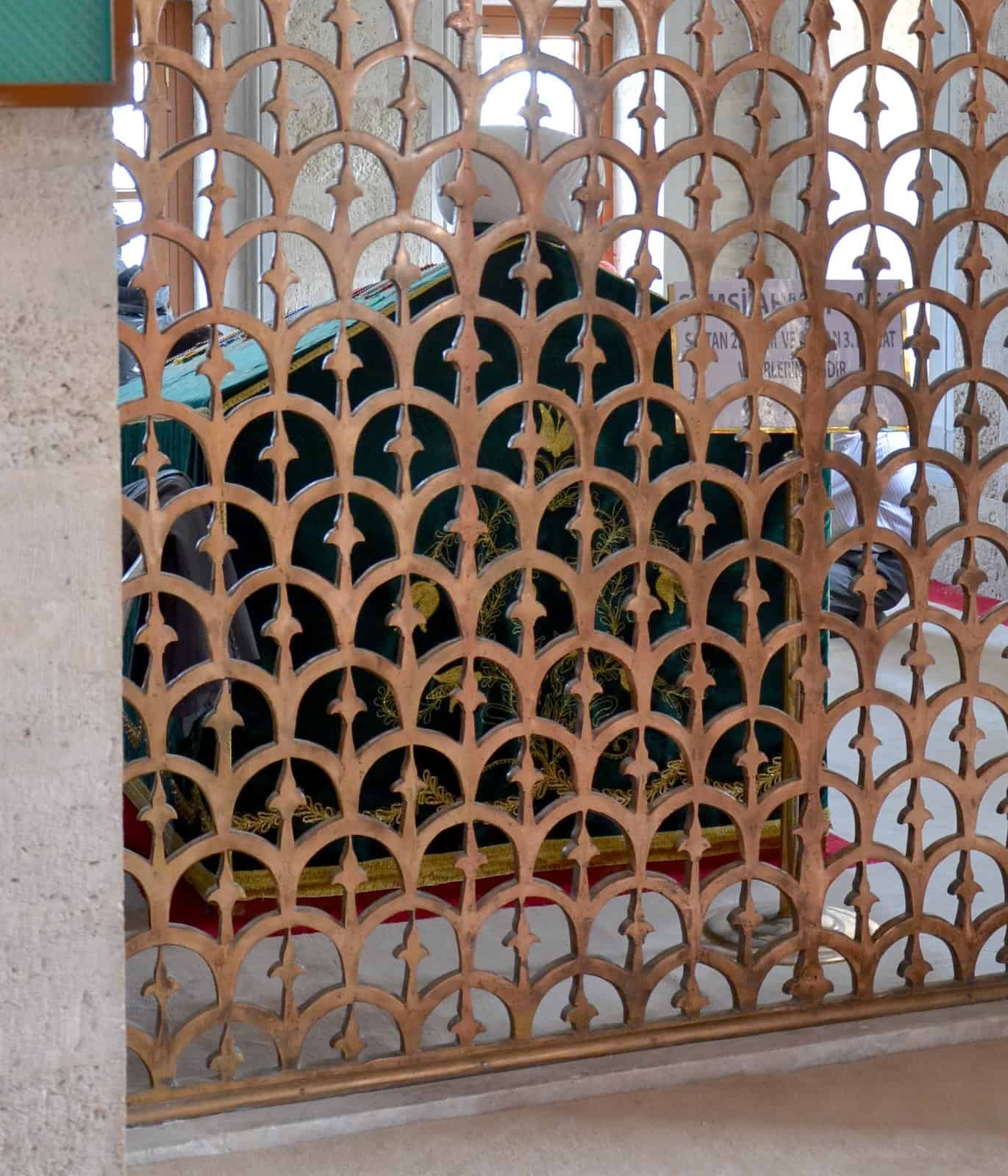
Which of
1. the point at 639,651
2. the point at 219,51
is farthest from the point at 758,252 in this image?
the point at 219,51

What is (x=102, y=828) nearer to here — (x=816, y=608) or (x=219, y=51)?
(x=219, y=51)

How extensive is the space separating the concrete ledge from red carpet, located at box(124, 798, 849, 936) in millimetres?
598

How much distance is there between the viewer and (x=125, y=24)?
1.63 metres

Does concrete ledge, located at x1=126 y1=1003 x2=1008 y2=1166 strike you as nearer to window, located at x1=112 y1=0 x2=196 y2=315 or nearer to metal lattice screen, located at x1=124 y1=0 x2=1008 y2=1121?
metal lattice screen, located at x1=124 y1=0 x2=1008 y2=1121

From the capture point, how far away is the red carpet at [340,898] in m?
3.10

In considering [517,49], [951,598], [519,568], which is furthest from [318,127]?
[519,568]

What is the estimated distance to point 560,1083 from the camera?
2.27 meters

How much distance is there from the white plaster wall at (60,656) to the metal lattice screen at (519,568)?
0.77 feet

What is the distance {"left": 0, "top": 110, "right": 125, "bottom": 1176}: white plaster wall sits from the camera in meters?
1.69

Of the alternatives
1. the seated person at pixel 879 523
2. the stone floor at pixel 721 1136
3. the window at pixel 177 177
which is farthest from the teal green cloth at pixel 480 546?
the window at pixel 177 177

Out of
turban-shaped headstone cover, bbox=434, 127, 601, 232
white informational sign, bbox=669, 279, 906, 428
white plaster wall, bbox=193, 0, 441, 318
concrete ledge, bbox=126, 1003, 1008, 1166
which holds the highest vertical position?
white plaster wall, bbox=193, 0, 441, 318

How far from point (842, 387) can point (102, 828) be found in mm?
1331

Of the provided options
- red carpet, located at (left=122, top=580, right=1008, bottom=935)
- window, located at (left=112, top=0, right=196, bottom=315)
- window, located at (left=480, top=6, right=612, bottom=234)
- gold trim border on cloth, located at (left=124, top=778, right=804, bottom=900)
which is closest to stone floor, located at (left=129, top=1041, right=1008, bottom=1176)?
red carpet, located at (left=122, top=580, right=1008, bottom=935)

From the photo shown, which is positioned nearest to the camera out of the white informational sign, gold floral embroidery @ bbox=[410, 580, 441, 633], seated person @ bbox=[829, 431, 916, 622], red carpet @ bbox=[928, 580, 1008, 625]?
the white informational sign
